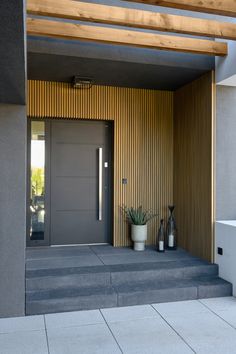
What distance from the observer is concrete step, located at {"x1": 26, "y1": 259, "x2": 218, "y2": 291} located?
3818 millimetres

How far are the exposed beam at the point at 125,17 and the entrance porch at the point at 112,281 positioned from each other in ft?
8.90

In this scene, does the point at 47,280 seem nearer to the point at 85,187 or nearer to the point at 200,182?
the point at 85,187

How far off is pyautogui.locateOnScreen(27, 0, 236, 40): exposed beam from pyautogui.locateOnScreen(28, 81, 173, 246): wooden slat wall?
6.13ft

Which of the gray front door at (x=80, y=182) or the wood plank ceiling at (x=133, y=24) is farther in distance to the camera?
the gray front door at (x=80, y=182)

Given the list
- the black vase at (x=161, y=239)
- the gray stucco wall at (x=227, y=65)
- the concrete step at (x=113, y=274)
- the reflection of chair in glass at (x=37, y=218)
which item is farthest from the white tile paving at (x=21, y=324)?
the gray stucco wall at (x=227, y=65)

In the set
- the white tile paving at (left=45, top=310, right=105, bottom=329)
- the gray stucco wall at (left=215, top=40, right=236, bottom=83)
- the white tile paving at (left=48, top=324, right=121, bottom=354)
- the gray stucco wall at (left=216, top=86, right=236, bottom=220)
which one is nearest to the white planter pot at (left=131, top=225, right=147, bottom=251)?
the gray stucco wall at (left=216, top=86, right=236, bottom=220)

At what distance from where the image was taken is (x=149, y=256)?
4691 mm

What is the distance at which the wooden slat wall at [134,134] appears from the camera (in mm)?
5113

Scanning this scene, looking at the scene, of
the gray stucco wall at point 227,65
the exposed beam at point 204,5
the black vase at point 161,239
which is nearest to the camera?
the exposed beam at point 204,5

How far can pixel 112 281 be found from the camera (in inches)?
156

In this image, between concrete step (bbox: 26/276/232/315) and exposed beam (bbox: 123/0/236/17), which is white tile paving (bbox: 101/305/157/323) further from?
exposed beam (bbox: 123/0/236/17)

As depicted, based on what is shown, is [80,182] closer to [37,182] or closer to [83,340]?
[37,182]

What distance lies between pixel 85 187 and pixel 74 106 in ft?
4.10

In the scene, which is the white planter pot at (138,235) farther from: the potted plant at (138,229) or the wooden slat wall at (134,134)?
the wooden slat wall at (134,134)
